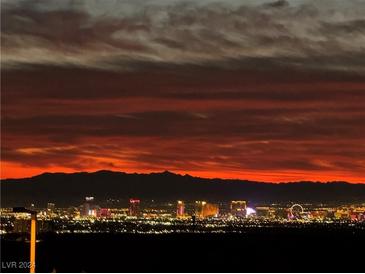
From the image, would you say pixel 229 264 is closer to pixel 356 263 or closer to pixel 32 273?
pixel 356 263

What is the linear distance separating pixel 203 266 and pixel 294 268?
27.3ft

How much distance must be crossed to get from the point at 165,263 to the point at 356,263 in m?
18.8

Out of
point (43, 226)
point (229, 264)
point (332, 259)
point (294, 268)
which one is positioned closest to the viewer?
point (43, 226)

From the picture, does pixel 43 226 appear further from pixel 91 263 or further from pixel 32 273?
pixel 91 263

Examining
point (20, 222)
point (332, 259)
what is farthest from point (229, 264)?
point (20, 222)

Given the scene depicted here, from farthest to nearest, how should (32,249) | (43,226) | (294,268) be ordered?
(294,268) < (43,226) < (32,249)

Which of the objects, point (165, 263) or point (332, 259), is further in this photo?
point (332, 259)

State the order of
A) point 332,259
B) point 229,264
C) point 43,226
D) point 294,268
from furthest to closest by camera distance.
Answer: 1. point 332,259
2. point 229,264
3. point 294,268
4. point 43,226

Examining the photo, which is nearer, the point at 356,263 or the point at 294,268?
the point at 294,268

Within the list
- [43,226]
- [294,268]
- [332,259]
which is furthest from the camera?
[332,259]

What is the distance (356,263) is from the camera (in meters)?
95.7

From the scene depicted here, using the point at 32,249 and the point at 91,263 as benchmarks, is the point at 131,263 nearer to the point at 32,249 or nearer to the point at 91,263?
the point at 91,263

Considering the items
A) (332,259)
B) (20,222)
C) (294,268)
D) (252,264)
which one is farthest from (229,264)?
(20,222)

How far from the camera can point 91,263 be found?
87.6m
